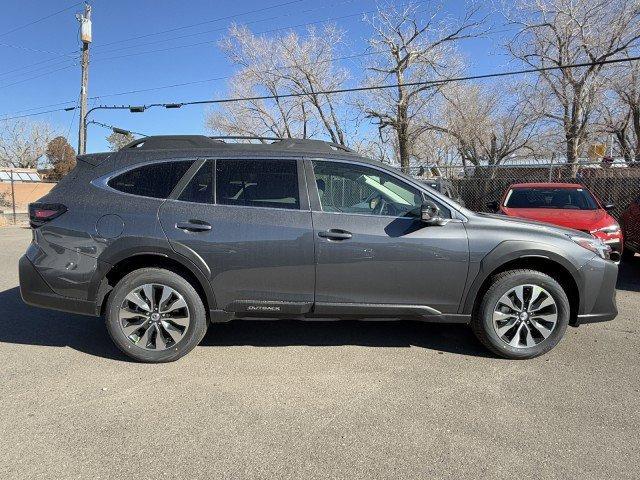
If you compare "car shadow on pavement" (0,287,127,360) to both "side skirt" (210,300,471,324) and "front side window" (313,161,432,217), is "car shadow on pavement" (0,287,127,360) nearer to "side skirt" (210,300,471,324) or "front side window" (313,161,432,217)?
"side skirt" (210,300,471,324)

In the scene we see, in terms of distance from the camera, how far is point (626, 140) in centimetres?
3022

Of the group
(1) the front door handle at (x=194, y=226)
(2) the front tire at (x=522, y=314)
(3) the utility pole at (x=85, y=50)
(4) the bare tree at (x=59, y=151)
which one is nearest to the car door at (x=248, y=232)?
(1) the front door handle at (x=194, y=226)

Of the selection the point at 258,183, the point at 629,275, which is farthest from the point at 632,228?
the point at 258,183

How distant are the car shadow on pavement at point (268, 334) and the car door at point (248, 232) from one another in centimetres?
72

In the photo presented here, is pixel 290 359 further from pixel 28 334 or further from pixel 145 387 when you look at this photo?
pixel 28 334

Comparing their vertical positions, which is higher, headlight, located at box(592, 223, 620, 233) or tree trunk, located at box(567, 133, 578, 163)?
tree trunk, located at box(567, 133, 578, 163)

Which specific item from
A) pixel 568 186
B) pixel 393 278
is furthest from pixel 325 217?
pixel 568 186

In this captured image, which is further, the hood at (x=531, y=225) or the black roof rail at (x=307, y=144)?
the black roof rail at (x=307, y=144)

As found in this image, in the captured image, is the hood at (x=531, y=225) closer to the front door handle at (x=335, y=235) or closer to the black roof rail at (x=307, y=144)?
the front door handle at (x=335, y=235)

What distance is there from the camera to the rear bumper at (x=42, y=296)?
3674mm

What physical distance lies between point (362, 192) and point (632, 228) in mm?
6386

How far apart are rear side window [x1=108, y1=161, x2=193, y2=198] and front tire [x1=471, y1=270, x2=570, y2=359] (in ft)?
9.17

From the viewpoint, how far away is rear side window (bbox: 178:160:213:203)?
12.1 ft

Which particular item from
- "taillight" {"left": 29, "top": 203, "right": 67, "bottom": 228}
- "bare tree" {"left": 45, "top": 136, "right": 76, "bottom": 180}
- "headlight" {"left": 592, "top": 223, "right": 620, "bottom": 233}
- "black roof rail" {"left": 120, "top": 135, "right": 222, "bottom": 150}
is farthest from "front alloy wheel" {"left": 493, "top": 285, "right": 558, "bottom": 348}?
"bare tree" {"left": 45, "top": 136, "right": 76, "bottom": 180}
